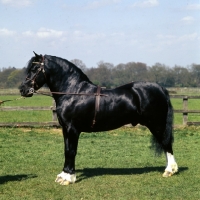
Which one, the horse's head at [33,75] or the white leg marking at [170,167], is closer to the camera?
the horse's head at [33,75]

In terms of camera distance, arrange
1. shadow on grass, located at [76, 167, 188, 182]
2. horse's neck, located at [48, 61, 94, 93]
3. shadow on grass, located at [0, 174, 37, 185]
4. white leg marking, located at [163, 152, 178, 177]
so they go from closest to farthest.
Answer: shadow on grass, located at [0, 174, 37, 185] → horse's neck, located at [48, 61, 94, 93] → white leg marking, located at [163, 152, 178, 177] → shadow on grass, located at [76, 167, 188, 182]

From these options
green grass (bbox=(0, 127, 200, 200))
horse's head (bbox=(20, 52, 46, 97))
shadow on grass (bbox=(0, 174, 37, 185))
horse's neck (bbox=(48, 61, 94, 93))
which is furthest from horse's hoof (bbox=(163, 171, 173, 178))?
horse's head (bbox=(20, 52, 46, 97))

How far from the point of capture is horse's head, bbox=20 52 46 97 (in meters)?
6.60

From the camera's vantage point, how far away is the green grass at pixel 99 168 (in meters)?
5.71

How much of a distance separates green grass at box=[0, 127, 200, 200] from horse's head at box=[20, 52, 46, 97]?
5.60ft

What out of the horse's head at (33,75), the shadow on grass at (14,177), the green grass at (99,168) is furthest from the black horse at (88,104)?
the shadow on grass at (14,177)

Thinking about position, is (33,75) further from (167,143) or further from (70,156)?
(167,143)

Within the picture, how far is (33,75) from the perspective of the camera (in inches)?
260

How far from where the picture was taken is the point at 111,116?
666 centimetres

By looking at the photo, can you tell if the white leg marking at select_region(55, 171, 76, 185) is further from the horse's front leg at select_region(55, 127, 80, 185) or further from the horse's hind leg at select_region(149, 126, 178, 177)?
the horse's hind leg at select_region(149, 126, 178, 177)

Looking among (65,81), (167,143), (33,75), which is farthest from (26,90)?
(167,143)

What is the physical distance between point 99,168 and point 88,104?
5.86 feet

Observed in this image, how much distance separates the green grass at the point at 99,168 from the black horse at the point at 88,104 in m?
0.47

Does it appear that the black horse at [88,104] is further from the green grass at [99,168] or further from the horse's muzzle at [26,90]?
the green grass at [99,168]
